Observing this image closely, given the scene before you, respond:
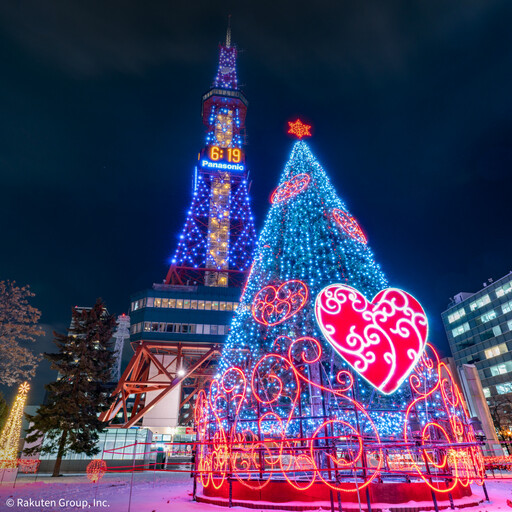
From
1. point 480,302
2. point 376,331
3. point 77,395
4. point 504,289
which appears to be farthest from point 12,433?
point 480,302

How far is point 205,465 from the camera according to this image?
1180cm

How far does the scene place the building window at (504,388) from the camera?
5827 centimetres

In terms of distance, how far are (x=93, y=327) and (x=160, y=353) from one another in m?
17.4

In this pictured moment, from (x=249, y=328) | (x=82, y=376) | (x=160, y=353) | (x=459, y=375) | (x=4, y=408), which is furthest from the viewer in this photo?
(x=160, y=353)

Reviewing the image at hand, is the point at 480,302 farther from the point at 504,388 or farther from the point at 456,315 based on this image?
the point at 504,388

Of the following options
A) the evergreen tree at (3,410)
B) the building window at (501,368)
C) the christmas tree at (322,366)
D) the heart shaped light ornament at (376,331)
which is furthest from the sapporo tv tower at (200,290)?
the building window at (501,368)

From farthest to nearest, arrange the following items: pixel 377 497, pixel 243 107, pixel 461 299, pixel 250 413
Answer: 1. pixel 461 299
2. pixel 243 107
3. pixel 250 413
4. pixel 377 497

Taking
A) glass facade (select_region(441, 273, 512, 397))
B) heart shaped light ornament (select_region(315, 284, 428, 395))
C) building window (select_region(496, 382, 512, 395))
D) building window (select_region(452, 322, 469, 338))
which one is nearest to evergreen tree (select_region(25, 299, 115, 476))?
heart shaped light ornament (select_region(315, 284, 428, 395))

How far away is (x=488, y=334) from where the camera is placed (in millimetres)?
65812

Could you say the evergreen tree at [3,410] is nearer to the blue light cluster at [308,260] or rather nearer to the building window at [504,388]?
the blue light cluster at [308,260]

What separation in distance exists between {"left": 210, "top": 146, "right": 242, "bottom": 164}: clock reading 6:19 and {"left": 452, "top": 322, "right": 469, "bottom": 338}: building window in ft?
184

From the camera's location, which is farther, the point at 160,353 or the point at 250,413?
the point at 160,353

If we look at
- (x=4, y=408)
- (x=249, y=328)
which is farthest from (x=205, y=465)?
(x=4, y=408)

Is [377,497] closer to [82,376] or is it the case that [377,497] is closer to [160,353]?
[82,376]
